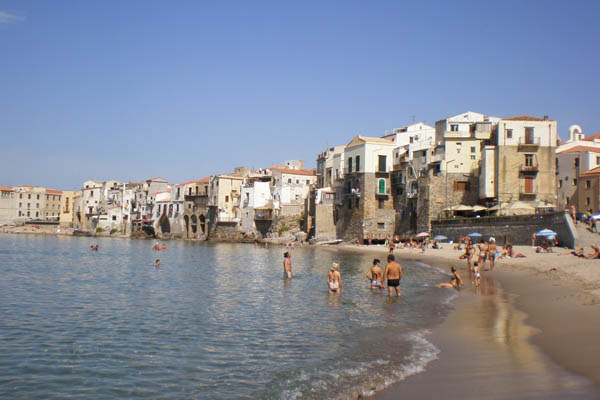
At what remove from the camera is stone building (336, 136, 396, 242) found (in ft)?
184

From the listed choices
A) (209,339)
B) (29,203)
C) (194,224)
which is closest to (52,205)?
(29,203)

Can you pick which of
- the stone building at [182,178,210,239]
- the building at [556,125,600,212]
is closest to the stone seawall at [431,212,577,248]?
the building at [556,125,600,212]

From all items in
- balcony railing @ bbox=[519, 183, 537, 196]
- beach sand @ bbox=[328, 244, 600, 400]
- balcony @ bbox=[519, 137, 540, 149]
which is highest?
balcony @ bbox=[519, 137, 540, 149]

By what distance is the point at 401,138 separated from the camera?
62.6 m

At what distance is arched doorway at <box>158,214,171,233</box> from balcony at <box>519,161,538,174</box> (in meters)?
60.2

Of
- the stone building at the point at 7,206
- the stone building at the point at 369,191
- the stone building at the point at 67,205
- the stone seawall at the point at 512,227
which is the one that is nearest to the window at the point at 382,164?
the stone building at the point at 369,191

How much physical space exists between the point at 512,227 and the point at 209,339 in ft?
106

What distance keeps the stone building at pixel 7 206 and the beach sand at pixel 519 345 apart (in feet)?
376

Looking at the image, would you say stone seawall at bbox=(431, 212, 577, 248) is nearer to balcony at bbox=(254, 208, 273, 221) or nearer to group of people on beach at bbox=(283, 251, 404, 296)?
group of people on beach at bbox=(283, 251, 404, 296)

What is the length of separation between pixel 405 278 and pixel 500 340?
1403 cm

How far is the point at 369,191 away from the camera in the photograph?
56.7m

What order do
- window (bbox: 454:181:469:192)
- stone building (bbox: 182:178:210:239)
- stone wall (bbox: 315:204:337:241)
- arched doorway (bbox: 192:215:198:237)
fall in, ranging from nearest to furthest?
window (bbox: 454:181:469:192) → stone wall (bbox: 315:204:337:241) → stone building (bbox: 182:178:210:239) → arched doorway (bbox: 192:215:198:237)

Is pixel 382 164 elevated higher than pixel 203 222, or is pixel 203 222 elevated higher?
pixel 382 164

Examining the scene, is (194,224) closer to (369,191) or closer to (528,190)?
(369,191)
